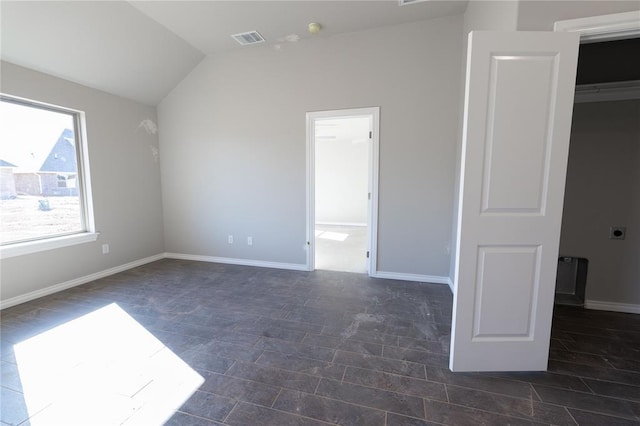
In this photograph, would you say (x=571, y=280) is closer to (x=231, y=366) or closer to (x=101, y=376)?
(x=231, y=366)

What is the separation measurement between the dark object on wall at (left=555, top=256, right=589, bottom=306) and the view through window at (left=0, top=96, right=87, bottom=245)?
582cm

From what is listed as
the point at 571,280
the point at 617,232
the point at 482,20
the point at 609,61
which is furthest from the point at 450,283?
the point at 482,20

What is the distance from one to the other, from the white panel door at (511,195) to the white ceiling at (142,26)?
1804mm

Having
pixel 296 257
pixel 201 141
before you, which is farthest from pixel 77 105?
pixel 296 257

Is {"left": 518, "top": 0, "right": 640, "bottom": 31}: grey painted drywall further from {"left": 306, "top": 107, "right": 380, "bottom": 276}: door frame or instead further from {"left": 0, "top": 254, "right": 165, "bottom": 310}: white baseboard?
{"left": 0, "top": 254, "right": 165, "bottom": 310}: white baseboard

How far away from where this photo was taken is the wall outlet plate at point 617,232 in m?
2.58

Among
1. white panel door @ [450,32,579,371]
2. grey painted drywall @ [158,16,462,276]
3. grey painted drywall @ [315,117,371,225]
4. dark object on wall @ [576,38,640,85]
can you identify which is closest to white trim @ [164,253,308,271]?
grey painted drywall @ [158,16,462,276]

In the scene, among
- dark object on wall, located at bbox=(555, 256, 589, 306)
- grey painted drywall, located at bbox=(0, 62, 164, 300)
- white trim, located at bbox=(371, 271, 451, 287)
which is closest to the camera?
dark object on wall, located at bbox=(555, 256, 589, 306)

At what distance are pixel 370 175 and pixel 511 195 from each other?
1.95 m

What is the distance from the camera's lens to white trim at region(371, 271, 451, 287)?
3.38m

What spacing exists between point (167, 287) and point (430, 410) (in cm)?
310

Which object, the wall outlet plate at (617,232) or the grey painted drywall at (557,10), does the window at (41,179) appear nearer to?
the grey painted drywall at (557,10)

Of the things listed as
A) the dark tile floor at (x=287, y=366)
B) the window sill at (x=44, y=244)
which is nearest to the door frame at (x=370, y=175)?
the dark tile floor at (x=287, y=366)

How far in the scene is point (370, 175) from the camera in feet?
11.5
